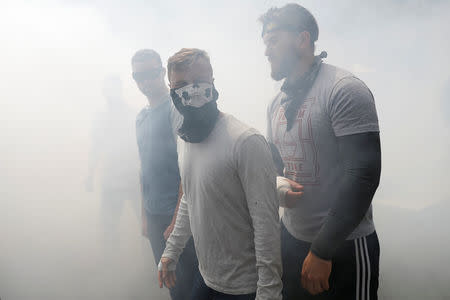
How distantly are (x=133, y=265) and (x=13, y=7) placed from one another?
240cm

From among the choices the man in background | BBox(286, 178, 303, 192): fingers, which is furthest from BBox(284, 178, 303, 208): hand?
the man in background

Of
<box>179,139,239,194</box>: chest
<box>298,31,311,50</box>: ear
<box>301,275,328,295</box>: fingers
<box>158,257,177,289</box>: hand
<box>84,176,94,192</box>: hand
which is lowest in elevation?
<box>158,257,177,289</box>: hand

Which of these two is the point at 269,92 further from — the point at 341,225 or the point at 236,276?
the point at 236,276

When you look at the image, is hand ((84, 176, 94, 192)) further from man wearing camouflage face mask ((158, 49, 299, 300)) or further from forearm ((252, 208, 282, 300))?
forearm ((252, 208, 282, 300))

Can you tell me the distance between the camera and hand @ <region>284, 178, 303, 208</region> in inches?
39.2

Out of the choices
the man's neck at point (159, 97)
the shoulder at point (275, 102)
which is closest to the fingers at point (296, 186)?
the shoulder at point (275, 102)

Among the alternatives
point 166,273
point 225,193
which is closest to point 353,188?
point 225,193

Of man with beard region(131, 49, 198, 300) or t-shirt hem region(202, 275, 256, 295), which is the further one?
man with beard region(131, 49, 198, 300)

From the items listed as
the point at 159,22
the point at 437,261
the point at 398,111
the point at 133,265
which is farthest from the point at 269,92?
the point at 133,265

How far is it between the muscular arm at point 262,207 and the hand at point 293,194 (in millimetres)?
224

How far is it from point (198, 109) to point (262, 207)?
412mm

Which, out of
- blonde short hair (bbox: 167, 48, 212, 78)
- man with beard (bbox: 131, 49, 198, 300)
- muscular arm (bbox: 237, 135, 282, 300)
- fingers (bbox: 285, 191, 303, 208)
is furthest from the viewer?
man with beard (bbox: 131, 49, 198, 300)

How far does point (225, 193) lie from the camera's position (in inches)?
32.8

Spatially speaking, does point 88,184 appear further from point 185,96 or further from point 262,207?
point 262,207
